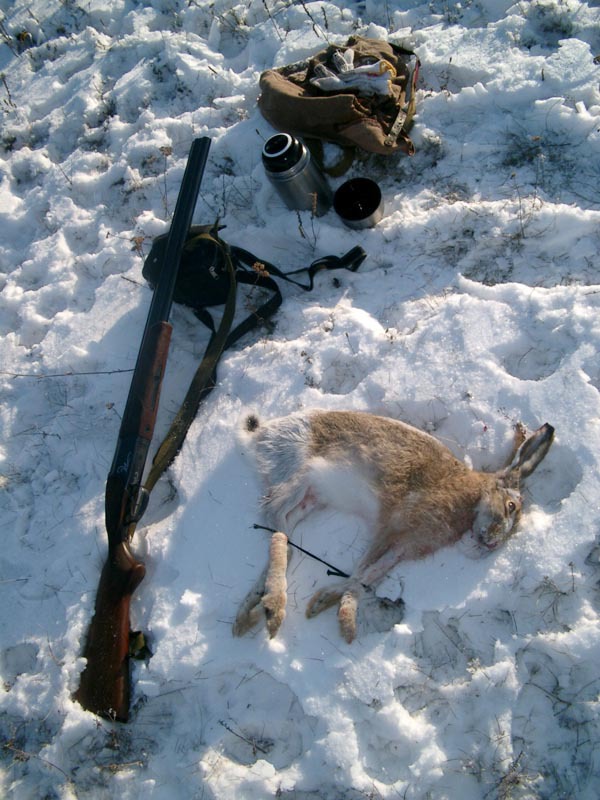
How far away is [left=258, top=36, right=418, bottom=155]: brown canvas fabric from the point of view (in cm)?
441

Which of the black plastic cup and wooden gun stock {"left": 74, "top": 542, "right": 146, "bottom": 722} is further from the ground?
the black plastic cup

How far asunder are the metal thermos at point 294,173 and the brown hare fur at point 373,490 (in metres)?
1.90

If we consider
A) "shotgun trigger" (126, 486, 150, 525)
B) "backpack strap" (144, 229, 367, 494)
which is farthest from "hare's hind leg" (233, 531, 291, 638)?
"backpack strap" (144, 229, 367, 494)

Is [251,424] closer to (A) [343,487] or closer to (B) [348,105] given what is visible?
(A) [343,487]

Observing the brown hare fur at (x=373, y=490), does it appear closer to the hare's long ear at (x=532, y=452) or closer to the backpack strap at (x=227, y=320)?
the hare's long ear at (x=532, y=452)

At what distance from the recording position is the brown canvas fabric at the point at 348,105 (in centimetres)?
441

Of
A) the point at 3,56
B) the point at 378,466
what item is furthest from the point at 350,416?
the point at 3,56

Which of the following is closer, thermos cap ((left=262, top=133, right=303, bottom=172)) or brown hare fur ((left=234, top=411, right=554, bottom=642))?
brown hare fur ((left=234, top=411, right=554, bottom=642))

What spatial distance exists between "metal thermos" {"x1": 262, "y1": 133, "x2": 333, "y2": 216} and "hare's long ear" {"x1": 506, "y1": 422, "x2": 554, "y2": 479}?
2415 millimetres

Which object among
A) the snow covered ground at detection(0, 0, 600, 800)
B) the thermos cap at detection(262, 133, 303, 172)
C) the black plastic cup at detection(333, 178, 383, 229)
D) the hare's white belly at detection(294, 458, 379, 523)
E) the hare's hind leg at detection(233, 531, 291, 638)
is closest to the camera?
the snow covered ground at detection(0, 0, 600, 800)

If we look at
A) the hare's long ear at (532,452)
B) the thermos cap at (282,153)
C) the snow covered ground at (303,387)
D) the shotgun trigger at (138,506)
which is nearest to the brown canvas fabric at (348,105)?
the snow covered ground at (303,387)

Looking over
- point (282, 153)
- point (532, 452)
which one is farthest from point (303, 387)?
point (282, 153)

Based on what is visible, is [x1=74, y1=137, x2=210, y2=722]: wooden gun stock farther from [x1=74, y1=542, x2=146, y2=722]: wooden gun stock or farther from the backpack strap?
the backpack strap

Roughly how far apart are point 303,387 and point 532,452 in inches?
65.2
